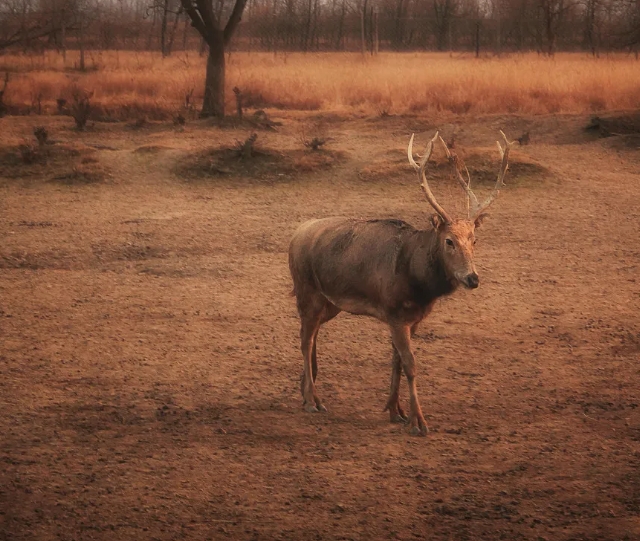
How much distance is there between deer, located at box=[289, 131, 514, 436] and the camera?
6.71m

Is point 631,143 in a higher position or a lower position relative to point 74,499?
higher

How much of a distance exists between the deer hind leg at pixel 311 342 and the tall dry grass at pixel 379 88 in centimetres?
1413

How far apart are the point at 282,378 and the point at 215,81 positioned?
13932 millimetres

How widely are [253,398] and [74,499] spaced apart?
76.9 inches

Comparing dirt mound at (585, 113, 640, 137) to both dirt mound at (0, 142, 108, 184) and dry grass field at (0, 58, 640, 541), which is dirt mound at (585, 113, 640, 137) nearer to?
dry grass field at (0, 58, 640, 541)

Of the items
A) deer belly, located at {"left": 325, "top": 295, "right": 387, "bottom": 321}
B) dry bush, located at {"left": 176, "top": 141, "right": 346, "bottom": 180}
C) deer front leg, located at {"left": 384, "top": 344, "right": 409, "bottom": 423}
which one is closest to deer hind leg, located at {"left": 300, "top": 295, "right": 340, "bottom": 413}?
deer belly, located at {"left": 325, "top": 295, "right": 387, "bottom": 321}

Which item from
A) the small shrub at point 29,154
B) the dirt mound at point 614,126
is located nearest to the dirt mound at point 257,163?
the small shrub at point 29,154

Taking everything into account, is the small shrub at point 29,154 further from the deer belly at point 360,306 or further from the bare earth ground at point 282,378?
the deer belly at point 360,306

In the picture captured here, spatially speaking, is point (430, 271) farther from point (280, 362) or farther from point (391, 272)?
point (280, 362)

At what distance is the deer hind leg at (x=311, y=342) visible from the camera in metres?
7.31

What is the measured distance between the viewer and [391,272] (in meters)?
6.95

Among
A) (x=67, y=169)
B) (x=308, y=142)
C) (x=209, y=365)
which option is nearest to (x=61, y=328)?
(x=209, y=365)

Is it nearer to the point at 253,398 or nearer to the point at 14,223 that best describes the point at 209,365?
the point at 253,398

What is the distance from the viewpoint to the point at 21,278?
10.9m
